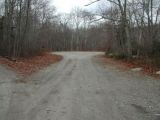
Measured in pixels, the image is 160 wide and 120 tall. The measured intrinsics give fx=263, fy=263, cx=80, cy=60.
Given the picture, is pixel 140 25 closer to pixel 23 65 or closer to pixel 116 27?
pixel 116 27

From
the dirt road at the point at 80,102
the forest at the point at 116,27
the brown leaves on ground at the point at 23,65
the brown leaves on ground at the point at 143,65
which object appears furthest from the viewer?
the forest at the point at 116,27

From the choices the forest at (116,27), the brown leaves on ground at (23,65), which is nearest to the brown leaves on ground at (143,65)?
the forest at (116,27)

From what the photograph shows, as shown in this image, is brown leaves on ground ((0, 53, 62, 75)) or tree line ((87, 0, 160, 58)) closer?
brown leaves on ground ((0, 53, 62, 75))

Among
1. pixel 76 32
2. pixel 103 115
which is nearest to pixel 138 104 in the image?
pixel 103 115

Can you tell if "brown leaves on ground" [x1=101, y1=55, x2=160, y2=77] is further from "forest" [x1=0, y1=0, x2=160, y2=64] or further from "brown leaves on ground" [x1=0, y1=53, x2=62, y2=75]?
"brown leaves on ground" [x1=0, y1=53, x2=62, y2=75]

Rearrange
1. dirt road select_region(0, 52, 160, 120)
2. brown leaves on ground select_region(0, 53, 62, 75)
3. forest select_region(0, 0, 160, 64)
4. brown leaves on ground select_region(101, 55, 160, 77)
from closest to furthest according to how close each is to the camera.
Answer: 1. dirt road select_region(0, 52, 160, 120)
2. brown leaves on ground select_region(0, 53, 62, 75)
3. brown leaves on ground select_region(101, 55, 160, 77)
4. forest select_region(0, 0, 160, 64)

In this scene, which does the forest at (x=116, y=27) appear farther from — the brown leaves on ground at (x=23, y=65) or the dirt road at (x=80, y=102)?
the dirt road at (x=80, y=102)

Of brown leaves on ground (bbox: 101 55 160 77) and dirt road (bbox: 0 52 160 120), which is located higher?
brown leaves on ground (bbox: 101 55 160 77)

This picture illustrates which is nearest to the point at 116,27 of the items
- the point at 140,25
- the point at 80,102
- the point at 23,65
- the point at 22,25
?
the point at 140,25

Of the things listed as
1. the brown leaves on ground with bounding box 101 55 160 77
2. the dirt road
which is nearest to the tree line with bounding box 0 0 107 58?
the brown leaves on ground with bounding box 101 55 160 77

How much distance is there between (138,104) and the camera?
8.39 metres

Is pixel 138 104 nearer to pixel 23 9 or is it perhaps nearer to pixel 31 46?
pixel 23 9

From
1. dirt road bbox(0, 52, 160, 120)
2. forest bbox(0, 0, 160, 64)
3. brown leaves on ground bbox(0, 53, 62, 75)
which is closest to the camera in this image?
dirt road bbox(0, 52, 160, 120)

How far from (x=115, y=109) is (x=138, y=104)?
1141 mm
